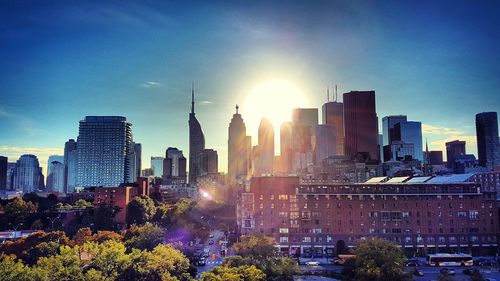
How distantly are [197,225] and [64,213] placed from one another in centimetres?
4417

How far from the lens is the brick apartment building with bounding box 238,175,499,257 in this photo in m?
108

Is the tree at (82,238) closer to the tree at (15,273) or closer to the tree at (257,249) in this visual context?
the tree at (257,249)

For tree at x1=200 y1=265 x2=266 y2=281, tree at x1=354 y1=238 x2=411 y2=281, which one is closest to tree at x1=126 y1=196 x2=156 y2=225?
tree at x1=354 y1=238 x2=411 y2=281

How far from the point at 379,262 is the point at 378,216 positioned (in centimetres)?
4484

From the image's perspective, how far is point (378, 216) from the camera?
11019 centimetres

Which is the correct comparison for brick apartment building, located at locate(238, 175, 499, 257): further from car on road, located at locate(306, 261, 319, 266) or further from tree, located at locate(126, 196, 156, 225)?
tree, located at locate(126, 196, 156, 225)

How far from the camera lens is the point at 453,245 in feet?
352

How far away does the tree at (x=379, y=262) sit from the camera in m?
65.1

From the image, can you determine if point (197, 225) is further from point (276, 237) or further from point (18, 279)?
point (18, 279)

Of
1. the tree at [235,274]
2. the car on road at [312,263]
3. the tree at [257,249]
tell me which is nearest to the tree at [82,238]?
the tree at [257,249]

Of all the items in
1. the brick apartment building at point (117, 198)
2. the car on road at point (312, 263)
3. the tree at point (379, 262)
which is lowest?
the car on road at point (312, 263)

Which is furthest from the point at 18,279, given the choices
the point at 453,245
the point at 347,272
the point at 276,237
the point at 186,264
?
the point at 453,245

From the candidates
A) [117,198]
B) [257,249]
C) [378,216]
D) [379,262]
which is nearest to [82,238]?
[257,249]

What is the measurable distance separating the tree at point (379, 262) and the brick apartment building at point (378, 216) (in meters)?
39.6
